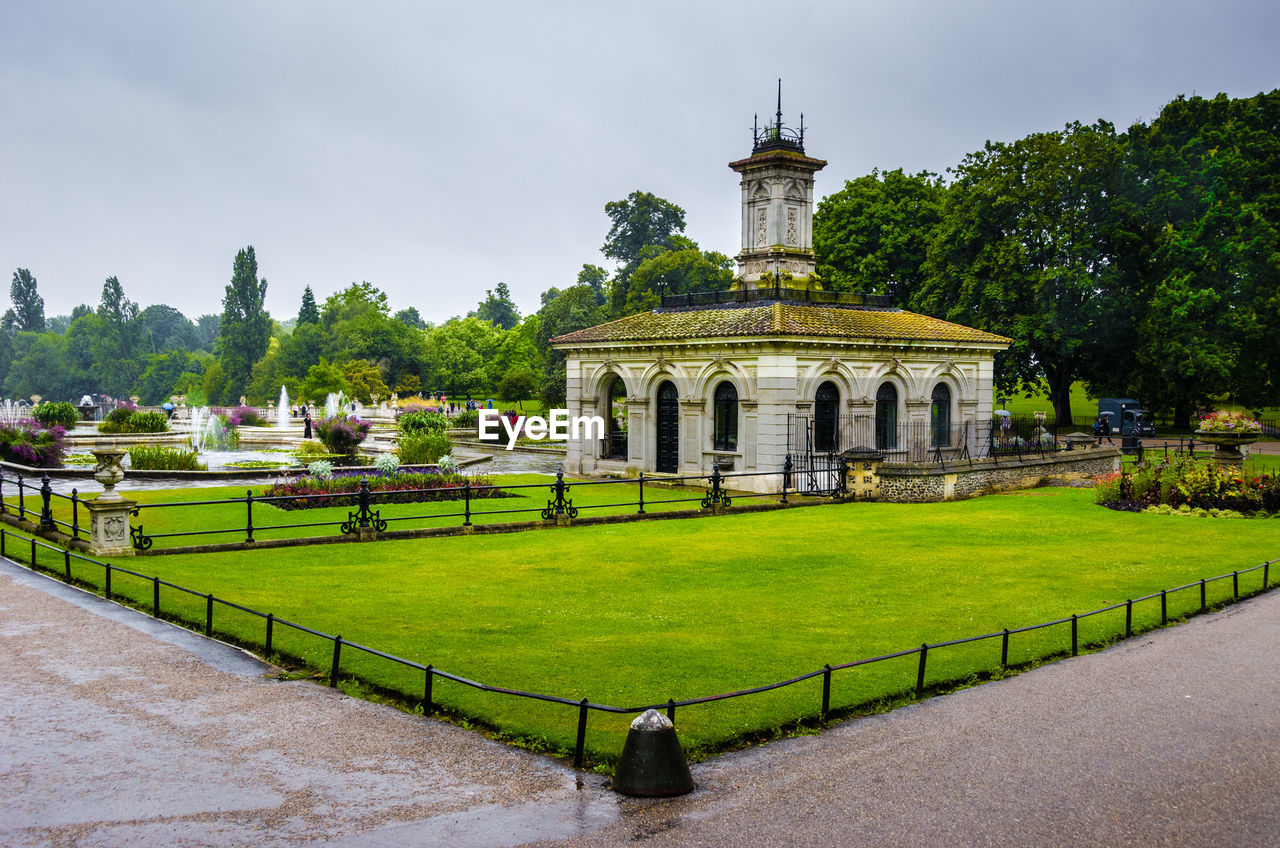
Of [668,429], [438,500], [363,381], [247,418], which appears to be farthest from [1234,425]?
[363,381]

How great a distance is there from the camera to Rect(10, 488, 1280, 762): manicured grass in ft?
34.3

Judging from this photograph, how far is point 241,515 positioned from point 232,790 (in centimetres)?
1668

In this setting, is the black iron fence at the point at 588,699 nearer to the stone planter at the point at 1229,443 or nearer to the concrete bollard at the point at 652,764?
the concrete bollard at the point at 652,764

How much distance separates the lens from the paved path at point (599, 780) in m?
7.41

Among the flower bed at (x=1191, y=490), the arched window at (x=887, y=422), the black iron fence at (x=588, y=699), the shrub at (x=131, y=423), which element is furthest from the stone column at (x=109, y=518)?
the shrub at (x=131, y=423)

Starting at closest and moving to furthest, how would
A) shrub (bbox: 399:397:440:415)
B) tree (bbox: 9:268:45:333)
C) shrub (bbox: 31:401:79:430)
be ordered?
1. shrub (bbox: 31:401:79:430)
2. shrub (bbox: 399:397:440:415)
3. tree (bbox: 9:268:45:333)

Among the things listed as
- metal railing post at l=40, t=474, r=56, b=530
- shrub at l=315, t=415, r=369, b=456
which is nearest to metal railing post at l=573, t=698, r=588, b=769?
metal railing post at l=40, t=474, r=56, b=530

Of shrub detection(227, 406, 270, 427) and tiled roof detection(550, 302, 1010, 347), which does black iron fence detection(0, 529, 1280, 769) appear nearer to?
tiled roof detection(550, 302, 1010, 347)

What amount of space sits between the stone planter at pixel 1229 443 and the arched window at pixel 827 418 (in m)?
10.2

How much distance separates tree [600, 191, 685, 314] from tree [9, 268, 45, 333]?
85.5 m

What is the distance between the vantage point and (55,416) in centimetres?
4947

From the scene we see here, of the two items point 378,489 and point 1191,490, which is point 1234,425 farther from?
point 378,489

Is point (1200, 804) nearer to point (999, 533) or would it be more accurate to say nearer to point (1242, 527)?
point (999, 533)

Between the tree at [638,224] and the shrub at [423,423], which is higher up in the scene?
the tree at [638,224]
